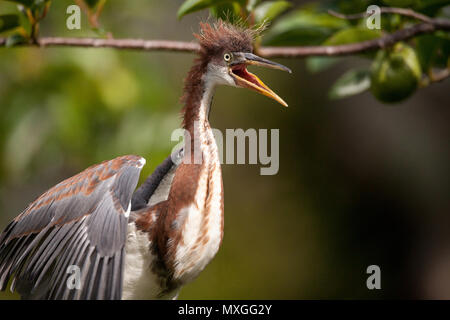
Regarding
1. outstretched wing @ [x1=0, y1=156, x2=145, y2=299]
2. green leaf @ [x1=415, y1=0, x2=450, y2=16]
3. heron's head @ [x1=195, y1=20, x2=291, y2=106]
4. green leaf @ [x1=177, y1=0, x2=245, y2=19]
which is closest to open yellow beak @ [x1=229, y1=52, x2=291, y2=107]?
heron's head @ [x1=195, y1=20, x2=291, y2=106]

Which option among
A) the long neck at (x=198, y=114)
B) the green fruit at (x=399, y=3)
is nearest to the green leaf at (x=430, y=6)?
the green fruit at (x=399, y=3)

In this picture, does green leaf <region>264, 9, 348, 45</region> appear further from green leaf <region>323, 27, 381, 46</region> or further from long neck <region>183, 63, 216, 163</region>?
long neck <region>183, 63, 216, 163</region>

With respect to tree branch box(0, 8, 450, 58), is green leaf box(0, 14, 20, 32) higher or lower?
higher

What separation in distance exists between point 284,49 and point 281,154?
416 centimetres

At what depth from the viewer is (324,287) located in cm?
664

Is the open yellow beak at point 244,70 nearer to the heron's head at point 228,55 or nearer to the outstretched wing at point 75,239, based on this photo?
the heron's head at point 228,55

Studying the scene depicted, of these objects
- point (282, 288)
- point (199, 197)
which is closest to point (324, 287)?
point (282, 288)

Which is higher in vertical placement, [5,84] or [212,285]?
[5,84]

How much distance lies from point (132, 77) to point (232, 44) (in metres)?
1.65

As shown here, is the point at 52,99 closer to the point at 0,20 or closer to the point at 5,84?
the point at 5,84

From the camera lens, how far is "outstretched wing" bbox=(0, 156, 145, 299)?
2414 millimetres

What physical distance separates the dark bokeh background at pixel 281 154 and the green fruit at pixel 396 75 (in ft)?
4.07

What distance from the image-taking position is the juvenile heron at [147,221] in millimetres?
2520

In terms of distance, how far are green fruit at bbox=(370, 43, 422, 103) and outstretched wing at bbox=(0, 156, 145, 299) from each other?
112 cm
